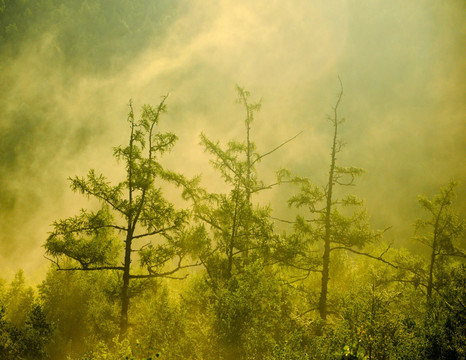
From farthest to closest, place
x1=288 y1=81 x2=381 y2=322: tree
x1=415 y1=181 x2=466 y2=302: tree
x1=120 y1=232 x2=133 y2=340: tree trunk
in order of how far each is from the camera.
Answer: x1=415 y1=181 x2=466 y2=302: tree
x1=288 y1=81 x2=381 y2=322: tree
x1=120 y1=232 x2=133 y2=340: tree trunk

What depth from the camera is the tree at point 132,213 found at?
1186 cm

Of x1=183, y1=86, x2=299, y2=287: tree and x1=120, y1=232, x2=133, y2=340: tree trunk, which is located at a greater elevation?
x1=183, y1=86, x2=299, y2=287: tree

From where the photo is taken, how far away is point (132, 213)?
40.9 ft

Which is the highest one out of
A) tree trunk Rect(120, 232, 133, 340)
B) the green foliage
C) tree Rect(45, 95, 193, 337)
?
tree Rect(45, 95, 193, 337)

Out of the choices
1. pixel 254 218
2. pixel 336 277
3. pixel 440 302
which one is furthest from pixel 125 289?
pixel 336 277

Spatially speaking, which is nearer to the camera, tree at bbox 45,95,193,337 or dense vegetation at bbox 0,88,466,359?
dense vegetation at bbox 0,88,466,359

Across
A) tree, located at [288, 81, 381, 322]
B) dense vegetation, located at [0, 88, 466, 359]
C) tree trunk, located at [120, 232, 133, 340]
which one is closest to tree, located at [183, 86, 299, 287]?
dense vegetation, located at [0, 88, 466, 359]

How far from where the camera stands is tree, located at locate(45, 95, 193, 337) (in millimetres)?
11859

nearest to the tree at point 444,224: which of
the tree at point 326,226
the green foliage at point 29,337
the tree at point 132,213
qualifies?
the tree at point 326,226

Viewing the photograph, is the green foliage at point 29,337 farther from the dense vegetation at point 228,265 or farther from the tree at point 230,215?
the tree at point 230,215

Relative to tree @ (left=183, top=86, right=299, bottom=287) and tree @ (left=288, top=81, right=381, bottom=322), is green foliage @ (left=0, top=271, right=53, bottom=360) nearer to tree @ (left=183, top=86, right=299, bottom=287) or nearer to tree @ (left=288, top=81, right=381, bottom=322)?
tree @ (left=183, top=86, right=299, bottom=287)

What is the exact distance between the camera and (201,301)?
531 inches

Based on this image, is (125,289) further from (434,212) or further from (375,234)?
(434,212)

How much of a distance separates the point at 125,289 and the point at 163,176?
16.3 feet
